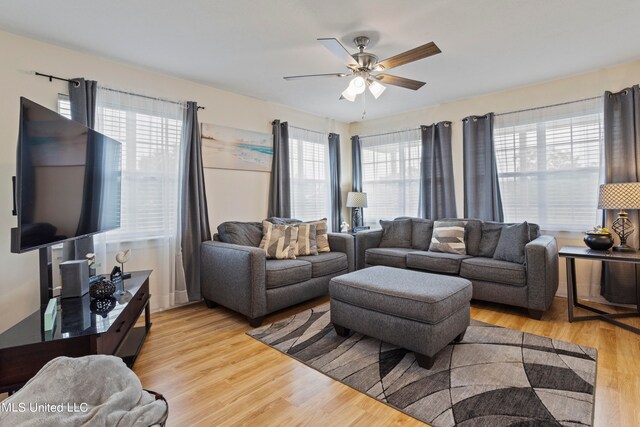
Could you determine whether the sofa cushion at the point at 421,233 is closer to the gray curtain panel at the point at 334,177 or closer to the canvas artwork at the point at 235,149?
the gray curtain panel at the point at 334,177

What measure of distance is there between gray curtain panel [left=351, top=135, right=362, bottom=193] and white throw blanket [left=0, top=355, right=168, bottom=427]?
4.34 meters

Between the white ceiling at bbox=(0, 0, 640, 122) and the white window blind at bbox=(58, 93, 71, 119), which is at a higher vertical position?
the white ceiling at bbox=(0, 0, 640, 122)

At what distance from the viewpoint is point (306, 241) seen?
353cm

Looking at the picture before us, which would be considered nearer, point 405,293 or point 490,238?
point 405,293

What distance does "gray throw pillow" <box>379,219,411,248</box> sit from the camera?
4.11 meters

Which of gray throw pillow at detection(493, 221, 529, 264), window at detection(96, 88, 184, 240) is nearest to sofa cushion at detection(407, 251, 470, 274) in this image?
gray throw pillow at detection(493, 221, 529, 264)

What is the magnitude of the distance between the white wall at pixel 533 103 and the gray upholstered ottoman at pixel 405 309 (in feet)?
6.52

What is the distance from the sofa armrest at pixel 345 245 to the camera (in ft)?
12.2

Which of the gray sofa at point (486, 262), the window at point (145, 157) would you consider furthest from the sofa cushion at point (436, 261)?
the window at point (145, 157)

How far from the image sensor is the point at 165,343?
97.0 inches

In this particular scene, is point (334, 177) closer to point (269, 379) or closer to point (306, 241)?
point (306, 241)

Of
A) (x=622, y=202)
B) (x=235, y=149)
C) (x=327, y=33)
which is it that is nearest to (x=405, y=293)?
(x=327, y=33)

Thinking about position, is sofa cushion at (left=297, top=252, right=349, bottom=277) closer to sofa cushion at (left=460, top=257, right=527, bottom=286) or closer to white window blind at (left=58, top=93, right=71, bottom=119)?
sofa cushion at (left=460, top=257, right=527, bottom=286)

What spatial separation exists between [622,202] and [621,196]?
5 cm
